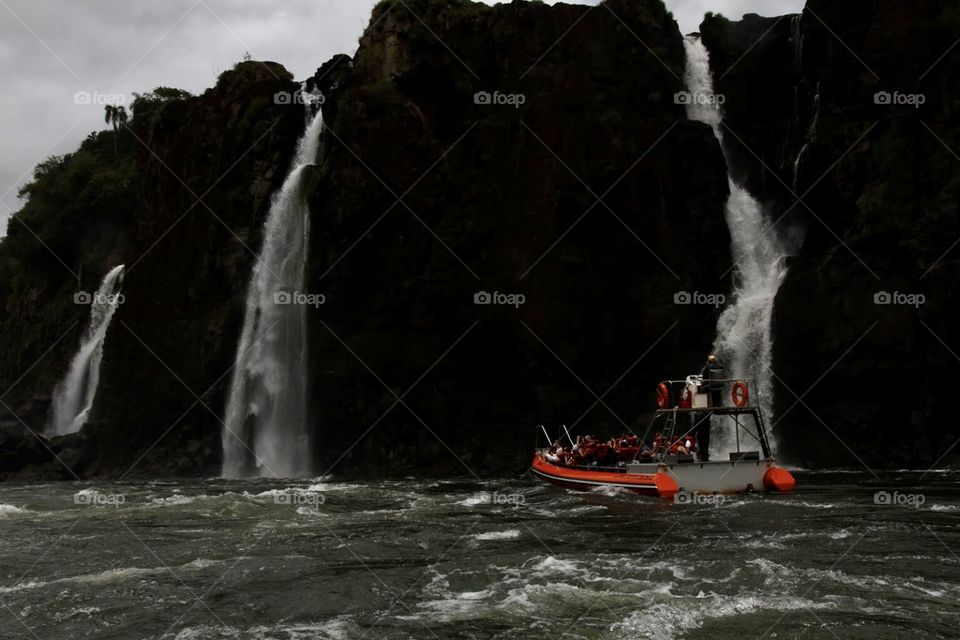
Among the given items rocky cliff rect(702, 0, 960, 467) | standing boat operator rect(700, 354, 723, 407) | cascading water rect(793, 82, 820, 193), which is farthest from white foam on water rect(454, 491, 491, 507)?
cascading water rect(793, 82, 820, 193)

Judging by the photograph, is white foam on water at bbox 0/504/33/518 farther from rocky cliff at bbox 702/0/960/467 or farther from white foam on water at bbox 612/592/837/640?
rocky cliff at bbox 702/0/960/467

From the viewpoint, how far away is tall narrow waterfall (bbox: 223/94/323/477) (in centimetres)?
4397

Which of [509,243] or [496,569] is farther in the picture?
[509,243]

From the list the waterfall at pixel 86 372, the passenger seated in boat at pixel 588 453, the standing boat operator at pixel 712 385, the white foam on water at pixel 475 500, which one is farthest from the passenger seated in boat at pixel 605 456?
the waterfall at pixel 86 372

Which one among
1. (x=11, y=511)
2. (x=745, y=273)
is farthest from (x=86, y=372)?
(x=745, y=273)

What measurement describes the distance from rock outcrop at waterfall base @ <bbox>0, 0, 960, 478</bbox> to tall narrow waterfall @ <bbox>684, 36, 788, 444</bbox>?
Result: 78cm

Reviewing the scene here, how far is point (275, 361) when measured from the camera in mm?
45156

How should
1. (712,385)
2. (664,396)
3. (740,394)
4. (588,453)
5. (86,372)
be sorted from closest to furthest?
(740,394) → (712,385) → (664,396) → (588,453) → (86,372)

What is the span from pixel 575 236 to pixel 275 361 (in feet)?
52.6

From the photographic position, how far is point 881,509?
893 inches

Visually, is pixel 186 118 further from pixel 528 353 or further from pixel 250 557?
pixel 250 557

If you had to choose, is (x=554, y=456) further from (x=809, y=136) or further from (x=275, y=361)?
(x=809, y=136)

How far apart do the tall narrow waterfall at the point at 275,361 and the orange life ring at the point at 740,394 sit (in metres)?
23.8

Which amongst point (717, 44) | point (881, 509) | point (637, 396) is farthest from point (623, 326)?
point (881, 509)
